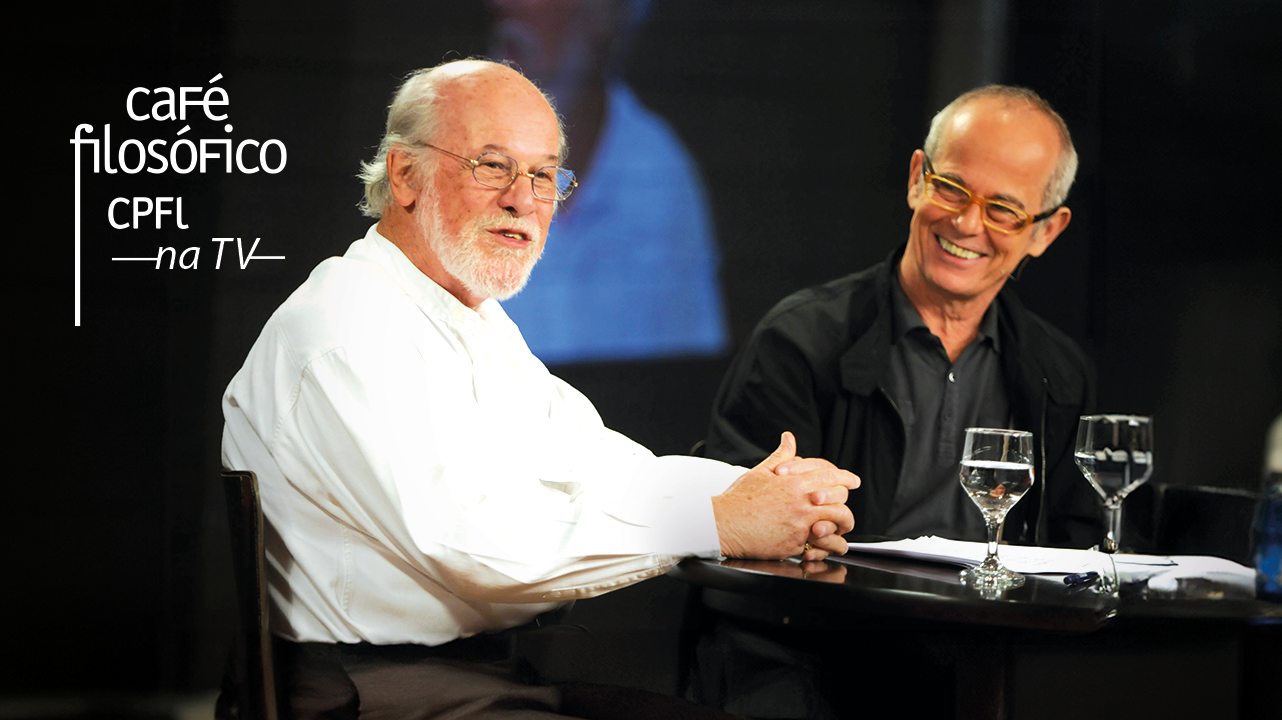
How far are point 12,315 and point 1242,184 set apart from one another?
2.95 m

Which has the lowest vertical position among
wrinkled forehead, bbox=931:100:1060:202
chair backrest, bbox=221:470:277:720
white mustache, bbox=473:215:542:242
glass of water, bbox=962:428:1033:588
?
chair backrest, bbox=221:470:277:720


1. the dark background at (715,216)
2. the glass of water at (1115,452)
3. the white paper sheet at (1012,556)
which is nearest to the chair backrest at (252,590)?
the dark background at (715,216)

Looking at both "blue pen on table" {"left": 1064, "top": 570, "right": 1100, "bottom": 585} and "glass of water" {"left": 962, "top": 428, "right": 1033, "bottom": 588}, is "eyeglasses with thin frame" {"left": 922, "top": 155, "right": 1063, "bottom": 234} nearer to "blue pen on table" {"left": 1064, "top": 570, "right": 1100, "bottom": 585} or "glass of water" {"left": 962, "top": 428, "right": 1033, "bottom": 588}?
"glass of water" {"left": 962, "top": 428, "right": 1033, "bottom": 588}

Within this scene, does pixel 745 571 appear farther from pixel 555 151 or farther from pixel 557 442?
pixel 555 151

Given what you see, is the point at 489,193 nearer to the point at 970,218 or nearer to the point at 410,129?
the point at 410,129

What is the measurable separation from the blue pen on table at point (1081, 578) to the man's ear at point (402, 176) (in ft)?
4.99

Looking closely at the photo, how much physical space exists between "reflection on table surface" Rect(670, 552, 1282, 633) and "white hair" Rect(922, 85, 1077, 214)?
1.00 m

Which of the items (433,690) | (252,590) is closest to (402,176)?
(252,590)

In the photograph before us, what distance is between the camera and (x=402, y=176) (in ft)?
7.50

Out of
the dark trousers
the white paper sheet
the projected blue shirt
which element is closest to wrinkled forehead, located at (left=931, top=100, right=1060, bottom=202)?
the projected blue shirt

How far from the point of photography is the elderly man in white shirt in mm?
1902

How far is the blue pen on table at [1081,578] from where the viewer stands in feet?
5.75

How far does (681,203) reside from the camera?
241 centimetres

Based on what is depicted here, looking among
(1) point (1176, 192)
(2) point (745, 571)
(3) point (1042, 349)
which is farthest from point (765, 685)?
(1) point (1176, 192)
